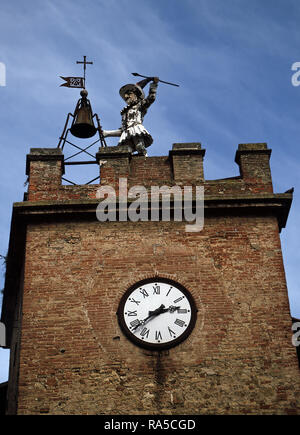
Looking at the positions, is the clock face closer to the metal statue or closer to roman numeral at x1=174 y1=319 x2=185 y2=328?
roman numeral at x1=174 y1=319 x2=185 y2=328

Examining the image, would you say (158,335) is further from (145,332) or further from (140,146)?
(140,146)

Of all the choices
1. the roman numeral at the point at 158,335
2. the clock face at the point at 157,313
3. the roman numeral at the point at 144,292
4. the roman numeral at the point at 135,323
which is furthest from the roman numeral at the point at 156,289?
the roman numeral at the point at 158,335

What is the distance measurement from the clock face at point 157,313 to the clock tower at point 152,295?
2 cm

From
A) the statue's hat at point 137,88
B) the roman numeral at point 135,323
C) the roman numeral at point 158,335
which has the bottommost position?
the roman numeral at point 158,335

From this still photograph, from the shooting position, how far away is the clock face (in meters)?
13.7

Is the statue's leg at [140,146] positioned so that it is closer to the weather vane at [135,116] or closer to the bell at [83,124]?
the weather vane at [135,116]

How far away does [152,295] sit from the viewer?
46.2 ft

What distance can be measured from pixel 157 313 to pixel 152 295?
38 centimetres

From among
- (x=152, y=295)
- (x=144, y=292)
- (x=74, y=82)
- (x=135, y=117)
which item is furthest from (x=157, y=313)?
(x=74, y=82)

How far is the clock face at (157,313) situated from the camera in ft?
45.0

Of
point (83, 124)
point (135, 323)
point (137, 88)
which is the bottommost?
point (135, 323)

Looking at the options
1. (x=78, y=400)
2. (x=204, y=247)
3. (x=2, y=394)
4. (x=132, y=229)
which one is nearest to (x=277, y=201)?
(x=204, y=247)

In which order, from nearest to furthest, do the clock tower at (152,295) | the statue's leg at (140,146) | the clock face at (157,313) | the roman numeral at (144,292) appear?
the clock tower at (152,295)
the clock face at (157,313)
the roman numeral at (144,292)
the statue's leg at (140,146)

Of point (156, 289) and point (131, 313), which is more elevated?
point (156, 289)
